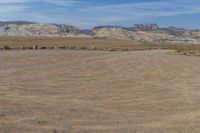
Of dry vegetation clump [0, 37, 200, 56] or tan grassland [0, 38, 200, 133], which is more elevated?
tan grassland [0, 38, 200, 133]

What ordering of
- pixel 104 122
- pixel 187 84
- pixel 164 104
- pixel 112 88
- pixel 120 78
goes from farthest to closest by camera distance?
pixel 120 78 → pixel 187 84 → pixel 112 88 → pixel 164 104 → pixel 104 122

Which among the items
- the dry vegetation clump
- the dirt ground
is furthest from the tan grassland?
the dry vegetation clump

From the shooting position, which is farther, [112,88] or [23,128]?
[112,88]

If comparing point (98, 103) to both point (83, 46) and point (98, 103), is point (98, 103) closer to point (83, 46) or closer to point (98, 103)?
point (98, 103)

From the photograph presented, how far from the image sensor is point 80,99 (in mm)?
18734

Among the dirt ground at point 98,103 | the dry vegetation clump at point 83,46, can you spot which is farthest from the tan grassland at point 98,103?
the dry vegetation clump at point 83,46

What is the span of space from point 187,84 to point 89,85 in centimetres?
464

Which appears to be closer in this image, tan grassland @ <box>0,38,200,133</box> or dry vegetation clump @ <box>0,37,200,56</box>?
tan grassland @ <box>0,38,200,133</box>

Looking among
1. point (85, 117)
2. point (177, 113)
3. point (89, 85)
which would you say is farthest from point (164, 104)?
point (89, 85)


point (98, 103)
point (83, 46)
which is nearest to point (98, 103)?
point (98, 103)

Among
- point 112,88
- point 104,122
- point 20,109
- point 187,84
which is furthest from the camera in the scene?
point 187,84

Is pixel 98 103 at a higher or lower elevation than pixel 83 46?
higher

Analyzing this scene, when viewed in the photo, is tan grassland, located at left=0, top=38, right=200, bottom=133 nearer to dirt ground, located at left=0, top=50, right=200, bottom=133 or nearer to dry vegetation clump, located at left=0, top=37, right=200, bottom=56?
dirt ground, located at left=0, top=50, right=200, bottom=133

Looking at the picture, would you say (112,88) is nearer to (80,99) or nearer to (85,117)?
(80,99)
